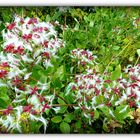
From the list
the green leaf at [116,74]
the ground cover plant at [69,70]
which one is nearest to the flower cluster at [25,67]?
the ground cover plant at [69,70]

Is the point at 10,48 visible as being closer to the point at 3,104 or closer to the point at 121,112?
the point at 3,104

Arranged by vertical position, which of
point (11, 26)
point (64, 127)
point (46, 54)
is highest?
point (11, 26)

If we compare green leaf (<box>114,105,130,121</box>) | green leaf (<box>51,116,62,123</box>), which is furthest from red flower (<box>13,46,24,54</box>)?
green leaf (<box>114,105,130,121</box>)

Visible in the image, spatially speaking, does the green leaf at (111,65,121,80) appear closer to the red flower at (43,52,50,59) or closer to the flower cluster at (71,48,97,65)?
the flower cluster at (71,48,97,65)

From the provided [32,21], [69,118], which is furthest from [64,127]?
[32,21]

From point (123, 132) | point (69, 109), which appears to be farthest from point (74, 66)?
point (123, 132)

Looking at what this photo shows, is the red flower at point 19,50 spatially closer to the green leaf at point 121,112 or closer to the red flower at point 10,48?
the red flower at point 10,48

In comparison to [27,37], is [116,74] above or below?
below
